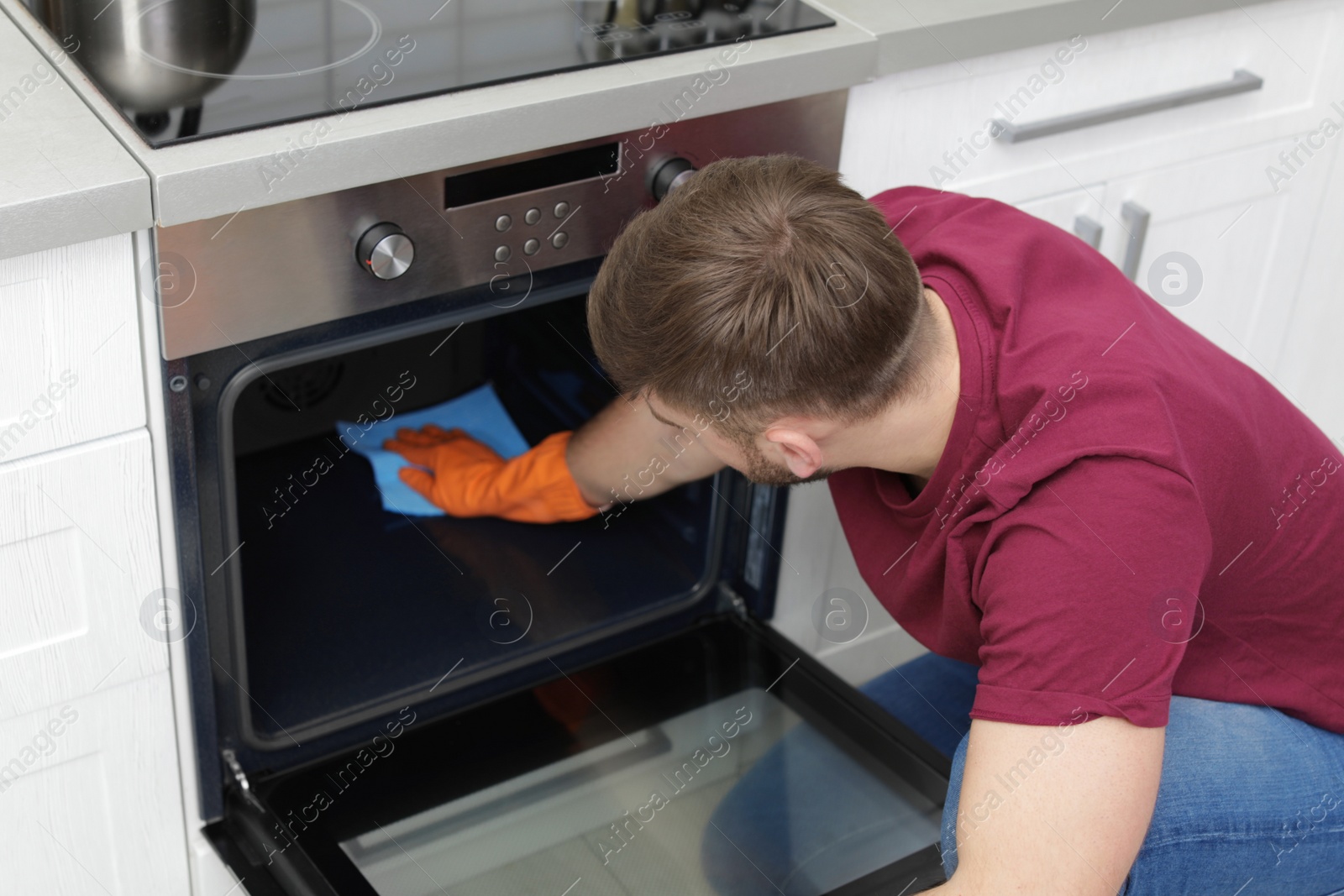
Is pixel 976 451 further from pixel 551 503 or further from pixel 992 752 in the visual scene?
pixel 551 503

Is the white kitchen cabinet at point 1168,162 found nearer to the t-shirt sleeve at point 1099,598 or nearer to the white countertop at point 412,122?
the white countertop at point 412,122

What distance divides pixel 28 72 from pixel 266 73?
0.54 ft

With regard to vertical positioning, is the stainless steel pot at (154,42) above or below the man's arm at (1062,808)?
above

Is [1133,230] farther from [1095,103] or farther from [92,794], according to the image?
[92,794]

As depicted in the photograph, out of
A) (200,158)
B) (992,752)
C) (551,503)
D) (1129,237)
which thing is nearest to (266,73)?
(200,158)

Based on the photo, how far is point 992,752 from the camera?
88 cm

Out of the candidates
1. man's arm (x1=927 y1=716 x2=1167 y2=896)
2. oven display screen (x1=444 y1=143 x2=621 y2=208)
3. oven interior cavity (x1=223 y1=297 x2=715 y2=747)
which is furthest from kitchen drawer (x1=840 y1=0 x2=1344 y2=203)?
man's arm (x1=927 y1=716 x2=1167 y2=896)

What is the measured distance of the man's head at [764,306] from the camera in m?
0.87

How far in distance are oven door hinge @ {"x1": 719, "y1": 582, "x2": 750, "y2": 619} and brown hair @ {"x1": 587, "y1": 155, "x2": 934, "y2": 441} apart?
1.93 ft

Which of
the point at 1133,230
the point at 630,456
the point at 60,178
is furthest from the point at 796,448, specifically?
the point at 1133,230

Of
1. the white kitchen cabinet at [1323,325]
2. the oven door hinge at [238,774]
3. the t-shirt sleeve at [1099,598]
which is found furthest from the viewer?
the white kitchen cabinet at [1323,325]

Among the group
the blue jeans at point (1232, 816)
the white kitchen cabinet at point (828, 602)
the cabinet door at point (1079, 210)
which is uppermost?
the cabinet door at point (1079, 210)

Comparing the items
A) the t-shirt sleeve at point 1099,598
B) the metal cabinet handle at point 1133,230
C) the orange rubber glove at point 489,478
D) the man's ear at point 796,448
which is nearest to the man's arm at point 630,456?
the orange rubber glove at point 489,478

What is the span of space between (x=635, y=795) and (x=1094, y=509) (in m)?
0.56
